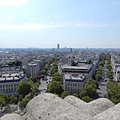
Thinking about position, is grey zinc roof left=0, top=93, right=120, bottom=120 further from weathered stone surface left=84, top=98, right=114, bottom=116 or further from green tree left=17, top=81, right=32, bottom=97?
green tree left=17, top=81, right=32, bottom=97

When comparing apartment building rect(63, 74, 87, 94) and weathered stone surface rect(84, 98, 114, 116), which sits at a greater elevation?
weathered stone surface rect(84, 98, 114, 116)

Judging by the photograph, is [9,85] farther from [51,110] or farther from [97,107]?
[51,110]

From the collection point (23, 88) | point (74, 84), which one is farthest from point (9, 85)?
point (74, 84)

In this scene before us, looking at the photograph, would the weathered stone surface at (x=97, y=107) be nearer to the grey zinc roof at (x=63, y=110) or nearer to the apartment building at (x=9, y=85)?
the grey zinc roof at (x=63, y=110)

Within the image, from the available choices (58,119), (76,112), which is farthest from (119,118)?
(58,119)

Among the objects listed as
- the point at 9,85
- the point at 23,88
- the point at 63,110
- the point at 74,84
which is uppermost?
the point at 63,110

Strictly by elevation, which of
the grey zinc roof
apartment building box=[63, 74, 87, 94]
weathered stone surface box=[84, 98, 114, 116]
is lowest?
apartment building box=[63, 74, 87, 94]

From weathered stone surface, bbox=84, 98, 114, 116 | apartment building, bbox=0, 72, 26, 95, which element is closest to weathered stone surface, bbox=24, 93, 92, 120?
weathered stone surface, bbox=84, 98, 114, 116

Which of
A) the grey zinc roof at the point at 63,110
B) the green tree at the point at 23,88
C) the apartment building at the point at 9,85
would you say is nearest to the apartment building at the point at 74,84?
the green tree at the point at 23,88

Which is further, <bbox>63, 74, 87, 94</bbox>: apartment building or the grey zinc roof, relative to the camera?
<bbox>63, 74, 87, 94</bbox>: apartment building
